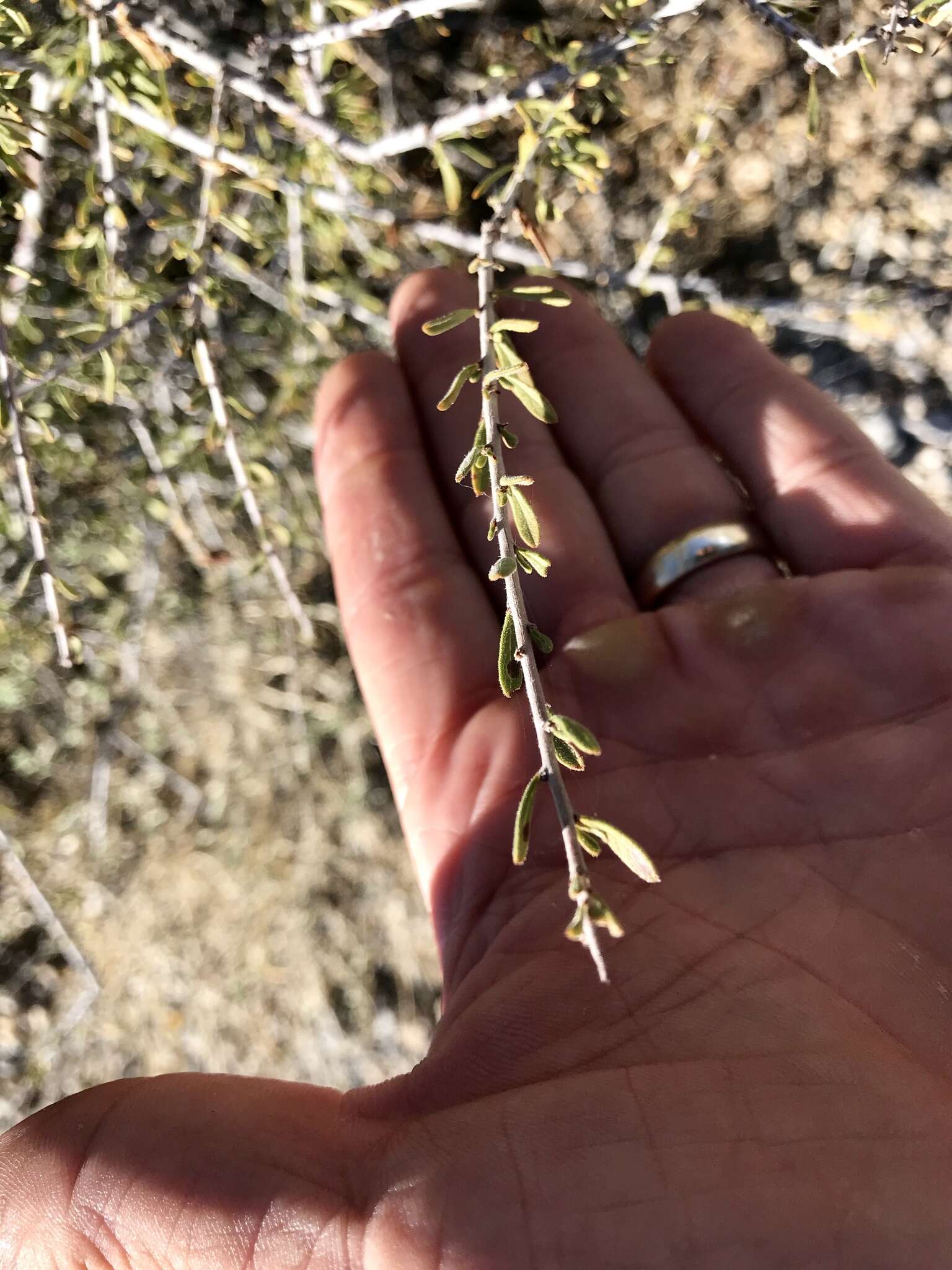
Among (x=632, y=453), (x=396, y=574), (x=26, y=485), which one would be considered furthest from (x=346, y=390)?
(x=26, y=485)

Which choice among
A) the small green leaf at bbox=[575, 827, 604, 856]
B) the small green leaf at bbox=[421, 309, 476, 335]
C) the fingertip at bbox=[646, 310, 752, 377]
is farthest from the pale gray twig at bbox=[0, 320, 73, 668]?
the fingertip at bbox=[646, 310, 752, 377]

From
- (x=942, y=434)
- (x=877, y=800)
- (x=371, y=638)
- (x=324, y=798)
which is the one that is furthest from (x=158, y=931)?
(x=942, y=434)

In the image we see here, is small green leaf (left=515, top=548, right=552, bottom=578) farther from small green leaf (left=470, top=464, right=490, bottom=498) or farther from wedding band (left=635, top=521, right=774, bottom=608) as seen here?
wedding band (left=635, top=521, right=774, bottom=608)

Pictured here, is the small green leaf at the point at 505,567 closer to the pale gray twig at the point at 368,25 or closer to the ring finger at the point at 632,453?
the pale gray twig at the point at 368,25

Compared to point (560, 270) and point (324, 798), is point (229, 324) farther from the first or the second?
point (324, 798)

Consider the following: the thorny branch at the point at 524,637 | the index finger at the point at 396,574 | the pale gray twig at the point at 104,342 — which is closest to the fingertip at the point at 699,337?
the index finger at the point at 396,574

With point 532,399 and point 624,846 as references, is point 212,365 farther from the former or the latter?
point 624,846

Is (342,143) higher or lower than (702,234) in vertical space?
higher
